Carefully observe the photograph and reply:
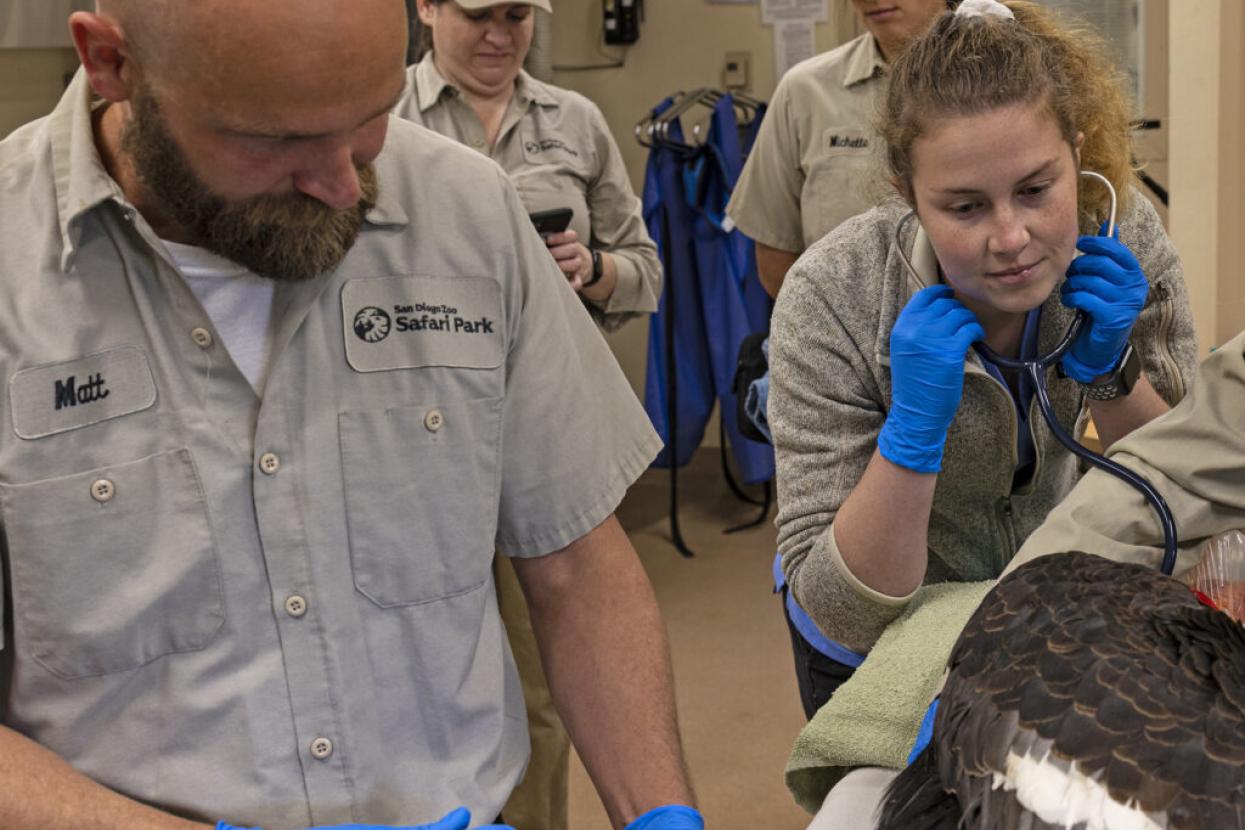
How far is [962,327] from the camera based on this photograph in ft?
4.48

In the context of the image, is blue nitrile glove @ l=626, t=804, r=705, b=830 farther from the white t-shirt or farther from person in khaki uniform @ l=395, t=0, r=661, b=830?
person in khaki uniform @ l=395, t=0, r=661, b=830

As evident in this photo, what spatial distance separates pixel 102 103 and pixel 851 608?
0.88 m

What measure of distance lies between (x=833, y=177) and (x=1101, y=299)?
1.35m

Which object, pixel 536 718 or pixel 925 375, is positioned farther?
pixel 536 718

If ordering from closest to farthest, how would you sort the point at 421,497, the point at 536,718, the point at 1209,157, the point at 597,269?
1. the point at 421,497
2. the point at 536,718
3. the point at 1209,157
4. the point at 597,269

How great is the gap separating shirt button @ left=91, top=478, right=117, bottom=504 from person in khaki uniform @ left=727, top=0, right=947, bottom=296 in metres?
→ 1.68

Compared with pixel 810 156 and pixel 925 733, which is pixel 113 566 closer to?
pixel 925 733

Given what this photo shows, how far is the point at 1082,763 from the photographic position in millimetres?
897

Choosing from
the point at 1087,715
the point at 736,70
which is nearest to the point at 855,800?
the point at 1087,715

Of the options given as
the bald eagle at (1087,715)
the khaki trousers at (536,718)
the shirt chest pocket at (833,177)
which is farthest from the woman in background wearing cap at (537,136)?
the bald eagle at (1087,715)

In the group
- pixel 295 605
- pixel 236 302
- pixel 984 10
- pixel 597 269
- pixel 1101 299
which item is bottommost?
pixel 597 269

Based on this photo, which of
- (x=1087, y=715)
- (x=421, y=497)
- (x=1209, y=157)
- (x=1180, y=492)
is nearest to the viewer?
(x=1087, y=715)

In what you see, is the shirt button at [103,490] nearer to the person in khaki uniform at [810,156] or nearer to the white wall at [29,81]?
the person in khaki uniform at [810,156]

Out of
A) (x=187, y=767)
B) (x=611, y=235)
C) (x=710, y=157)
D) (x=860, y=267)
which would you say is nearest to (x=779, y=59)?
(x=710, y=157)
